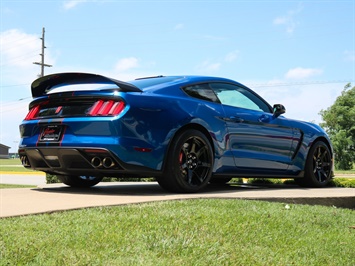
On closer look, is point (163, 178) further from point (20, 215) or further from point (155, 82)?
point (20, 215)

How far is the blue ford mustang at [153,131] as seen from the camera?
5.05m

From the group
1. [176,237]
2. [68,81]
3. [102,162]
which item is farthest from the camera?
[68,81]

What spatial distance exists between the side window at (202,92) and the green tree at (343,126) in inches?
1906

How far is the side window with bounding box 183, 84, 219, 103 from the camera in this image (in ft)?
19.1

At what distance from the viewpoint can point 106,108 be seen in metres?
5.09

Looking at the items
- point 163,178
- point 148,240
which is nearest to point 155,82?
point 163,178

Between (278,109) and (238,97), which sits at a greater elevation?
(238,97)

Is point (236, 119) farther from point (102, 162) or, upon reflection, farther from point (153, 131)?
point (102, 162)

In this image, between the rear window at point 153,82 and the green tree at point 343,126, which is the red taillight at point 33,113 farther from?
the green tree at point 343,126

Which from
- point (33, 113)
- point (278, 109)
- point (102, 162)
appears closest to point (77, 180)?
point (33, 113)

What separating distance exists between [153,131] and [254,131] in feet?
5.69

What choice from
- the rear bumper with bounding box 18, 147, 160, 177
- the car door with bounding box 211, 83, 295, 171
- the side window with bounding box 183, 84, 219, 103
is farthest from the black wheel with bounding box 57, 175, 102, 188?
the car door with bounding box 211, 83, 295, 171

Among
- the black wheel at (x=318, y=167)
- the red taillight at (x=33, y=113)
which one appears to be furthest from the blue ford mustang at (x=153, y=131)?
the black wheel at (x=318, y=167)

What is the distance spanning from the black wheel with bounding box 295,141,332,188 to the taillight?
3492 mm
